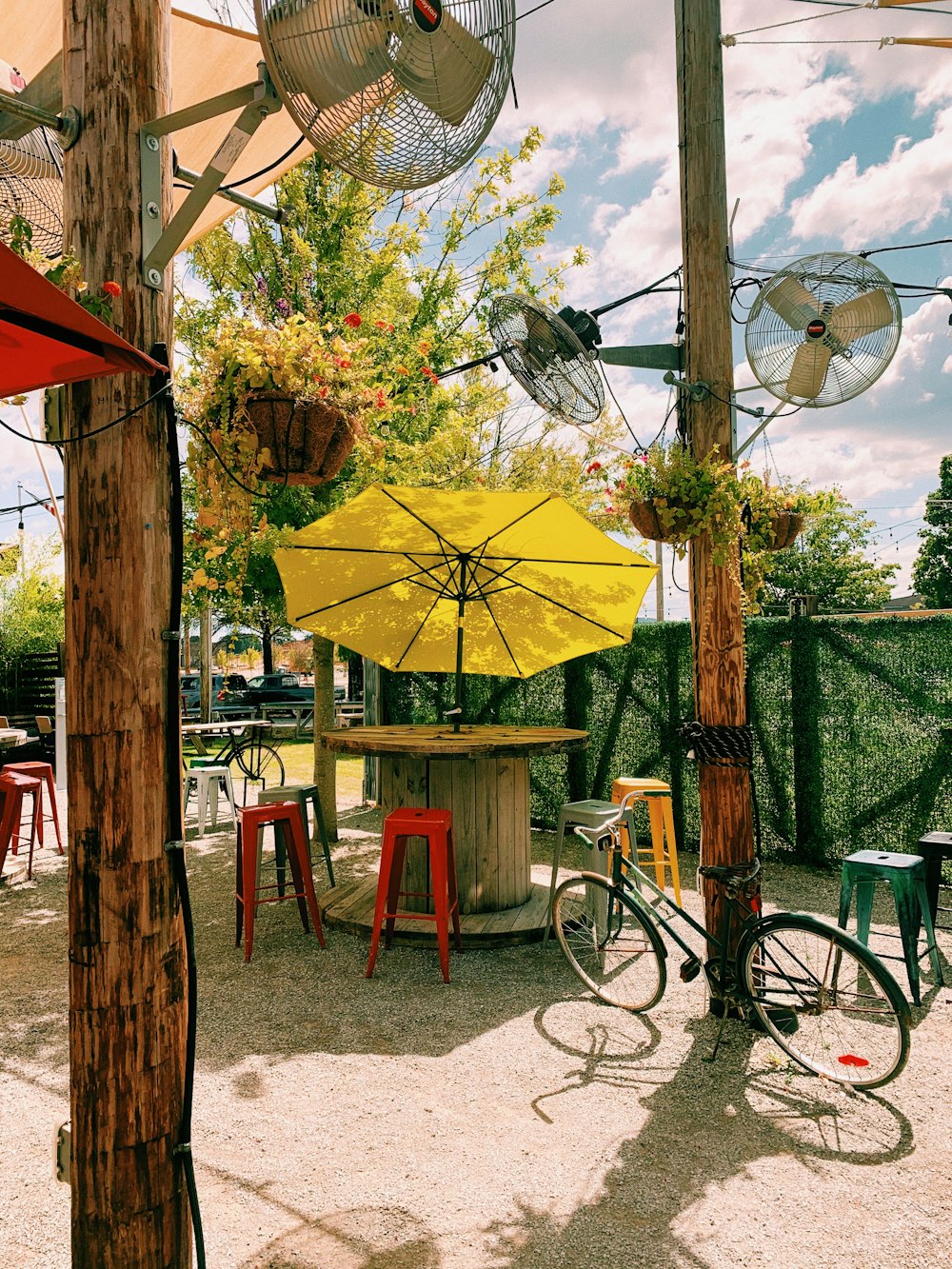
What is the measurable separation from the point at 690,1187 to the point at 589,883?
1923mm

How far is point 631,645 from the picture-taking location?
8438 millimetres

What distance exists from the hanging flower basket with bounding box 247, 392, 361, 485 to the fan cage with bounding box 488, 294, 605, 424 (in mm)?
2300

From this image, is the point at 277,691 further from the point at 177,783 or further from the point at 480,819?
the point at 177,783

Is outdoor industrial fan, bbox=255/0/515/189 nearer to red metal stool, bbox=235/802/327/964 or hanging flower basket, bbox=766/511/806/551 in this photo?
hanging flower basket, bbox=766/511/806/551

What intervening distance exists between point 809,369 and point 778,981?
11.0 ft

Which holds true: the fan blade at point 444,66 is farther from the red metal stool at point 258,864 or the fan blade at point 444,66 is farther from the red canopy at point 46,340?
the red metal stool at point 258,864

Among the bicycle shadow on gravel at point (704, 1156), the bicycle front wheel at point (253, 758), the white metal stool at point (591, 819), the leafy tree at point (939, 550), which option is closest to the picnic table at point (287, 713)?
the bicycle front wheel at point (253, 758)

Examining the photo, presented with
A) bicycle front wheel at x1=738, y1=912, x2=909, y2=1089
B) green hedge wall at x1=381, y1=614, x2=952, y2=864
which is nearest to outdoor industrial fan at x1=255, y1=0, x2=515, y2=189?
bicycle front wheel at x1=738, y1=912, x2=909, y2=1089

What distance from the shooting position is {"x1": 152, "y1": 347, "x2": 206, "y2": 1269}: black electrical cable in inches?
85.7

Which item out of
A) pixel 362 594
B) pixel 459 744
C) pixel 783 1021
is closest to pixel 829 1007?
pixel 783 1021

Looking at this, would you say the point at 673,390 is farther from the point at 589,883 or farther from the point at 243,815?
the point at 243,815

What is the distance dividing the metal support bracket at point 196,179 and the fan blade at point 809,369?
11.7 ft

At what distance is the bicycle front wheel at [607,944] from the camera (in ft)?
14.0

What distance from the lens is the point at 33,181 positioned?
4.29 m
